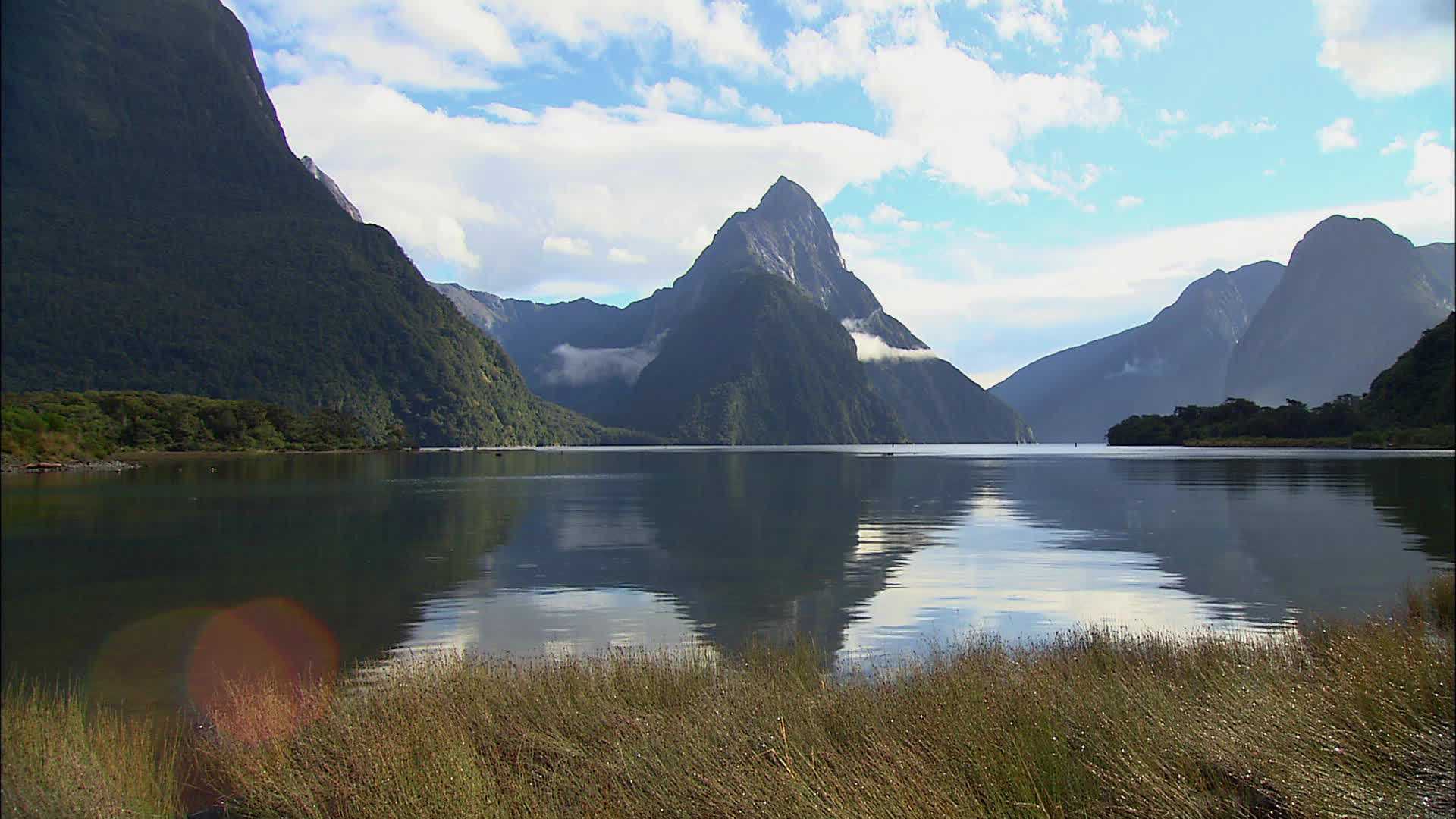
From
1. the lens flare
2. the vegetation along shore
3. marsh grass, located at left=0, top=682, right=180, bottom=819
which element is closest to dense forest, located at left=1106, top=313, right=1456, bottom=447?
the lens flare

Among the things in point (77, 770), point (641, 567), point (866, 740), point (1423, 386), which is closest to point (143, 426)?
point (641, 567)

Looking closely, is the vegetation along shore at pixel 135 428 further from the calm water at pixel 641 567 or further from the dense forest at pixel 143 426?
the calm water at pixel 641 567

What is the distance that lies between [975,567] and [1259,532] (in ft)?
61.6

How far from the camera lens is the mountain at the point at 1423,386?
507ft

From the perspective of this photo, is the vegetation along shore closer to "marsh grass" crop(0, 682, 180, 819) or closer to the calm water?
the calm water

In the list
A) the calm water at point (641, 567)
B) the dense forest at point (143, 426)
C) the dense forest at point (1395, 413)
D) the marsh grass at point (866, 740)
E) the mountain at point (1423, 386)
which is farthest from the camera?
the mountain at point (1423, 386)

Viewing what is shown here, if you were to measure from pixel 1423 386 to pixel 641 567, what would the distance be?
596 ft

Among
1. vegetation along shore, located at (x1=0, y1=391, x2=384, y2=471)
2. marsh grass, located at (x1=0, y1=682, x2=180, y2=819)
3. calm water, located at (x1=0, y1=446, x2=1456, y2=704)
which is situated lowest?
calm water, located at (x1=0, y1=446, x2=1456, y2=704)

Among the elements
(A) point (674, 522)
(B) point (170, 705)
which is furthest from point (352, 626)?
(A) point (674, 522)

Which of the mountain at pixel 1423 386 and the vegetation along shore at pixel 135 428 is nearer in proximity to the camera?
the vegetation along shore at pixel 135 428

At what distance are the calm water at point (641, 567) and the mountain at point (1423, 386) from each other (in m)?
109

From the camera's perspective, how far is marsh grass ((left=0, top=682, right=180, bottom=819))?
895 cm

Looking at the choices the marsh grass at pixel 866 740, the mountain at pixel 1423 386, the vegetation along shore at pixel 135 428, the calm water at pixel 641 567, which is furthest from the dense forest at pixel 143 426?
the mountain at pixel 1423 386

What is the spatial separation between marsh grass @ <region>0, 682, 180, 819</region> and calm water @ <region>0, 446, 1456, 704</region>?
5126mm
